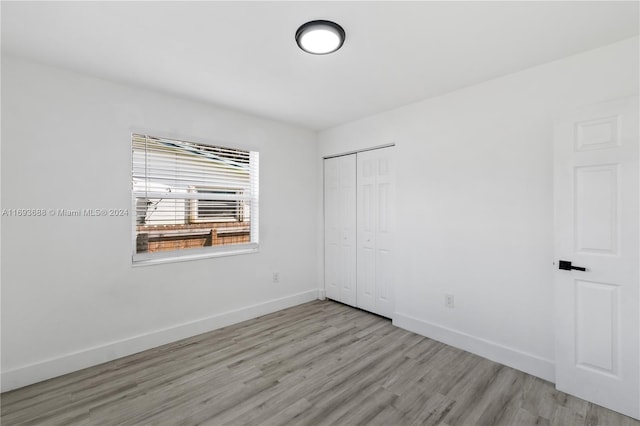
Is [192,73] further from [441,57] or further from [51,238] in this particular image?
[441,57]

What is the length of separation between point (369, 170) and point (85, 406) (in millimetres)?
3489

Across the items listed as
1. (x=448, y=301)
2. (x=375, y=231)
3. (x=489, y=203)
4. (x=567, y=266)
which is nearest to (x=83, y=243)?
(x=375, y=231)

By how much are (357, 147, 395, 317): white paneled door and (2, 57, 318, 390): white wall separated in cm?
166

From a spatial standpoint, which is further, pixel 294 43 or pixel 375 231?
pixel 375 231

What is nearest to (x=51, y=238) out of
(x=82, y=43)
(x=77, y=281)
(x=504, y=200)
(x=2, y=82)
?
(x=77, y=281)

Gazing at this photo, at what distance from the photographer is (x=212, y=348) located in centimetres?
283

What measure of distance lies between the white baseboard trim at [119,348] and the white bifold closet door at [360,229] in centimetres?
105

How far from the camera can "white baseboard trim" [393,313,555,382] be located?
7.62 ft

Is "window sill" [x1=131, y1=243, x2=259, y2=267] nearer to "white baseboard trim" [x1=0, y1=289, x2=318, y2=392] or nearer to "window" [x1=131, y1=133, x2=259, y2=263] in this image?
"window" [x1=131, y1=133, x2=259, y2=263]

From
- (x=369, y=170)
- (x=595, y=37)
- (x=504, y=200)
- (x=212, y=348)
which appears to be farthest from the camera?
(x=369, y=170)

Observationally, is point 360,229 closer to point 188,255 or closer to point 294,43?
point 188,255

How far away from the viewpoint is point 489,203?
2.64 m

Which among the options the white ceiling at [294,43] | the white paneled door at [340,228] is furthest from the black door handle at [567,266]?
the white paneled door at [340,228]

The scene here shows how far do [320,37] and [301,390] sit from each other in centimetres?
257
